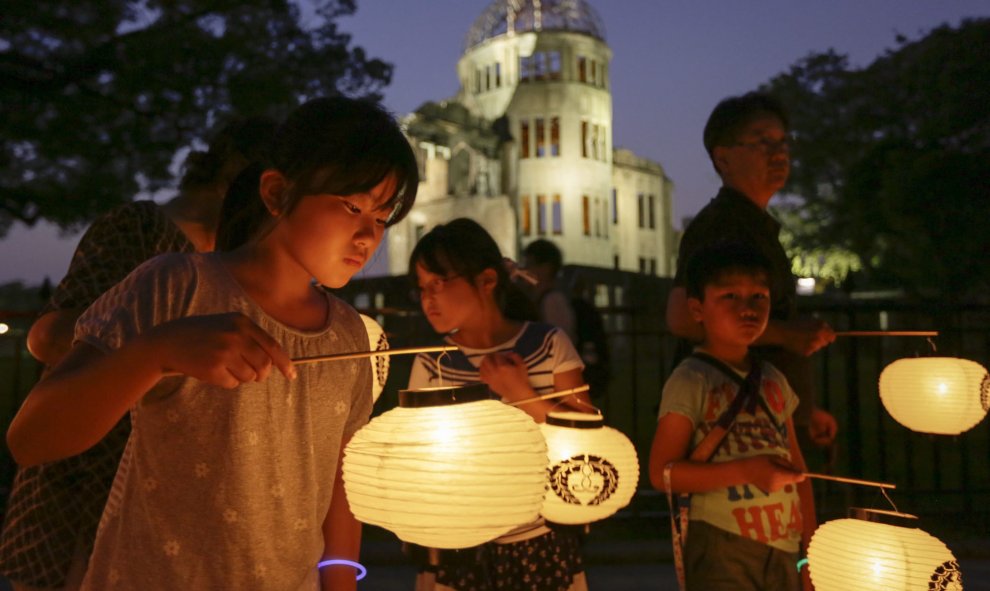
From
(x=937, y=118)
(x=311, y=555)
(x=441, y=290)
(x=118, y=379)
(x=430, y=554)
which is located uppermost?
(x=937, y=118)

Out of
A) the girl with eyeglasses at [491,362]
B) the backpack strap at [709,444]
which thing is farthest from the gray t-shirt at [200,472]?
the backpack strap at [709,444]

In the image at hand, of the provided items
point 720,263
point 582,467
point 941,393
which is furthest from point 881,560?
point 941,393

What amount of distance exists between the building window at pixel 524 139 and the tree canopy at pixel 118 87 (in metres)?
25.5

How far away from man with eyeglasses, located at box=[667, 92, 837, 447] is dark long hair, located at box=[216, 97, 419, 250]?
165 cm

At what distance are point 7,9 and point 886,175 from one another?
66.0 ft

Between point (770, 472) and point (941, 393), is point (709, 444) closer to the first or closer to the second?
point (770, 472)

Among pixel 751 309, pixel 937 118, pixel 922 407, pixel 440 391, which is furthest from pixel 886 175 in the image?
pixel 440 391

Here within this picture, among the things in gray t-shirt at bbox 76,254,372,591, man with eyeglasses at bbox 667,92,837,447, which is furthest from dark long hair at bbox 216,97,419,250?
man with eyeglasses at bbox 667,92,837,447

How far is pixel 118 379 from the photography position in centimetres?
125

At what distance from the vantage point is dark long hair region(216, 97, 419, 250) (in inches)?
62.2

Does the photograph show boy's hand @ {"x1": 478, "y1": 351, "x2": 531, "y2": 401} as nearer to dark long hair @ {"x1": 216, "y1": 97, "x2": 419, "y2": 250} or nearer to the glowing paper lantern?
the glowing paper lantern

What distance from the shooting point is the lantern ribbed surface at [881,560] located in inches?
91.3

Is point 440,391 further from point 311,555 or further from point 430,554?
point 430,554

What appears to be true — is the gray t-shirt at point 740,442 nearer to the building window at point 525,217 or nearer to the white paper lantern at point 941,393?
the white paper lantern at point 941,393
